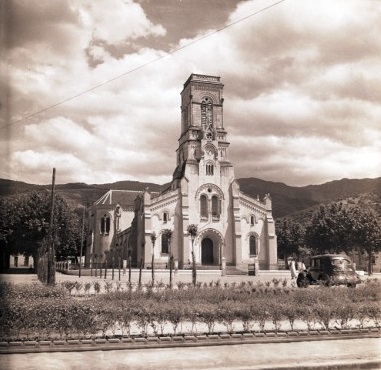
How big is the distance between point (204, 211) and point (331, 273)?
35.0 meters

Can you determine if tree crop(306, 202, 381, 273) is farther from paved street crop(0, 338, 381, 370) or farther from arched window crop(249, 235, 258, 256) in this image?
paved street crop(0, 338, 381, 370)

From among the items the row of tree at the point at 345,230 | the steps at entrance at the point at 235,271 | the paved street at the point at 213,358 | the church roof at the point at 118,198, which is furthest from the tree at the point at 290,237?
the paved street at the point at 213,358

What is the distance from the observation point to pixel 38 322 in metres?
10.3

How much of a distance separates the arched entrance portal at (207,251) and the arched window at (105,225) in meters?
21.8

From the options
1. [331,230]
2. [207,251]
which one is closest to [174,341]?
[207,251]

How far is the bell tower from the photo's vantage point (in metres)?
61.9

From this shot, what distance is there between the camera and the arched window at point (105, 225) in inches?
2908

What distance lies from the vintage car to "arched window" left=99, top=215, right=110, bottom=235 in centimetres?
5152

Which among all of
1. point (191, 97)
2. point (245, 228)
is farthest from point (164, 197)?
point (191, 97)

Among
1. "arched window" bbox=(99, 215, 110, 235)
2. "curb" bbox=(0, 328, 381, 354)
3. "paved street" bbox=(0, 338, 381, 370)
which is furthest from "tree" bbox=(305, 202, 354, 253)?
"paved street" bbox=(0, 338, 381, 370)

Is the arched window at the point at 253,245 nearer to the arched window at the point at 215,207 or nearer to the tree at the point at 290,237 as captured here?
the arched window at the point at 215,207

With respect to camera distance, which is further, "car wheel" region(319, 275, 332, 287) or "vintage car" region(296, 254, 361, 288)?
"vintage car" region(296, 254, 361, 288)

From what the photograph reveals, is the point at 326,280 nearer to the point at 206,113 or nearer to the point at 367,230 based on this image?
the point at 367,230

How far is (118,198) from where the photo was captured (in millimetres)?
78812
